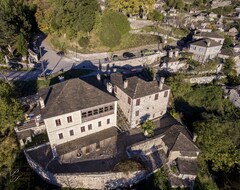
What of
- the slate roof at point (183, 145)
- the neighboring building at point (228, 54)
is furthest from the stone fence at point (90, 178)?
the neighboring building at point (228, 54)

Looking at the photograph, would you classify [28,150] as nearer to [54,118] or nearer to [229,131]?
[54,118]

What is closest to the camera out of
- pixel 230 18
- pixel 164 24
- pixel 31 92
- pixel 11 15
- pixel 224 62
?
pixel 31 92

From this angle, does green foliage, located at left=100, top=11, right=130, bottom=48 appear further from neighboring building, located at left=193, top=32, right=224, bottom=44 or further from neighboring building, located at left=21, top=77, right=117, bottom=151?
neighboring building, located at left=21, top=77, right=117, bottom=151

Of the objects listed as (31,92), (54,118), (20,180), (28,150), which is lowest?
(20,180)

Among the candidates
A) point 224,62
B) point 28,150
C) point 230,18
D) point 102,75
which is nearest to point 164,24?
point 224,62

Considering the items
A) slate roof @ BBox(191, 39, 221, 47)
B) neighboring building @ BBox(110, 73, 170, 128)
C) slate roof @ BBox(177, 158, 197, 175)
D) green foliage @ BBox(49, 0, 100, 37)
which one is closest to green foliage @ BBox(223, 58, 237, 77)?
slate roof @ BBox(191, 39, 221, 47)

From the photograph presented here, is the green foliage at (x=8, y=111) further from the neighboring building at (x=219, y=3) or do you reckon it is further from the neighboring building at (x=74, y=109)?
the neighboring building at (x=219, y=3)

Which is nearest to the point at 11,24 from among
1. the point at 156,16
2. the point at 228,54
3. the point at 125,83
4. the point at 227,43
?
the point at 125,83

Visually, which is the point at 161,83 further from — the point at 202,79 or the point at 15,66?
the point at 15,66
